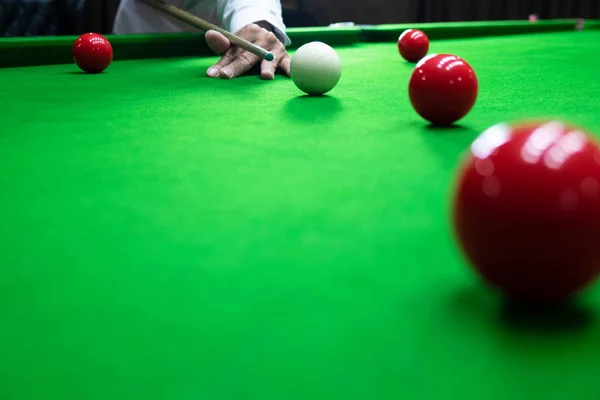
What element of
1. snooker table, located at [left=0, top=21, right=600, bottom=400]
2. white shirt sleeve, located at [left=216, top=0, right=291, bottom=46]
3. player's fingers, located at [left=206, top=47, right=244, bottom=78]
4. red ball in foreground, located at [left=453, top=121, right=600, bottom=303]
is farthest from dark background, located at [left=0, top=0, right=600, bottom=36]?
red ball in foreground, located at [left=453, top=121, right=600, bottom=303]

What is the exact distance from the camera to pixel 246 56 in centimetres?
356

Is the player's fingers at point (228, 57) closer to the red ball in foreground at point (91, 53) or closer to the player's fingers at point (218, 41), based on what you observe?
the player's fingers at point (218, 41)

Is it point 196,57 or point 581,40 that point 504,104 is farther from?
point 581,40

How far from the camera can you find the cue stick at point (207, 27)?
3.41 metres

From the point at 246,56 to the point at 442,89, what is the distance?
69.9 inches

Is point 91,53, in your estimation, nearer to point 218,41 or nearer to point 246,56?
point 218,41

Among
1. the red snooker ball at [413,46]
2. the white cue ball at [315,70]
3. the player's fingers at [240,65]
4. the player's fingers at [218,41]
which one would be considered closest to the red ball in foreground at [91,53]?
the player's fingers at [218,41]

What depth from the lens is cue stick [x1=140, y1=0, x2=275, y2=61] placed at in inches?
134

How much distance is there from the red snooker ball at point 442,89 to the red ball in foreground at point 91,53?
2.00 metres

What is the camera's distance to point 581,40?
19.0ft

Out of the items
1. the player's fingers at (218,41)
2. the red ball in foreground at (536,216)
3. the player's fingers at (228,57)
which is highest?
the red ball in foreground at (536,216)

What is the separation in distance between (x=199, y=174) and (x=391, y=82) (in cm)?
176

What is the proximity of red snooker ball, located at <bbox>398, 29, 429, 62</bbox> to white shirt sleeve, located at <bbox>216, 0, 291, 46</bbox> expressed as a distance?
723 millimetres

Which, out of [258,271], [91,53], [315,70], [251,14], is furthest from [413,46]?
[258,271]
